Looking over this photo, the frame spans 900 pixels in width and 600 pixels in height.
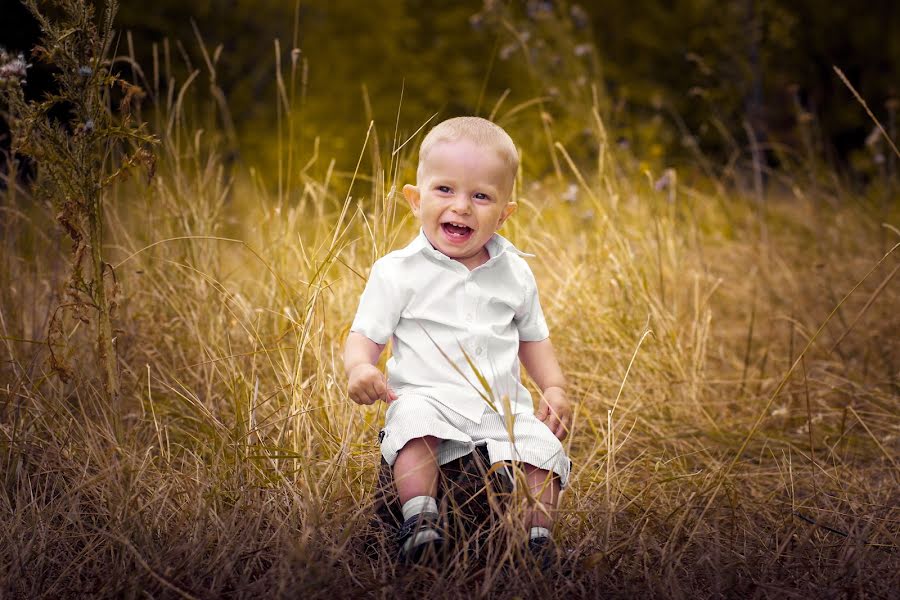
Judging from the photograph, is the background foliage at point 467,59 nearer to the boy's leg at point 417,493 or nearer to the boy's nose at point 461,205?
the boy's nose at point 461,205

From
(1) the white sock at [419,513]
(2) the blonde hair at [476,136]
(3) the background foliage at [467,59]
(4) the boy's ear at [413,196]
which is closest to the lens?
(1) the white sock at [419,513]

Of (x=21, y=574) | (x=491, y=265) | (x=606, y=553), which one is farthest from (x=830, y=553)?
(x=21, y=574)

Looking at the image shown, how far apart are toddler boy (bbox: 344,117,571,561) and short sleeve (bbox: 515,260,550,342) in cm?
4

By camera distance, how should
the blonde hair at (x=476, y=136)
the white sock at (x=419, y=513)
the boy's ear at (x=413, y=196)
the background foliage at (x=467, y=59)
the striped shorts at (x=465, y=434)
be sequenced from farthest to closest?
the background foliage at (x=467, y=59), the boy's ear at (x=413, y=196), the blonde hair at (x=476, y=136), the striped shorts at (x=465, y=434), the white sock at (x=419, y=513)

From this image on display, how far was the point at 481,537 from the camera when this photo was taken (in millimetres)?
1872

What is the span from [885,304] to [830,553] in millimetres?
1983

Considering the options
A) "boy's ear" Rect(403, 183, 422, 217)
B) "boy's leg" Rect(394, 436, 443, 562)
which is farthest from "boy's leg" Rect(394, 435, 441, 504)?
"boy's ear" Rect(403, 183, 422, 217)

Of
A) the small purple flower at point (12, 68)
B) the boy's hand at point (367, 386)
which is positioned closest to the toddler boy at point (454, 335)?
the boy's hand at point (367, 386)

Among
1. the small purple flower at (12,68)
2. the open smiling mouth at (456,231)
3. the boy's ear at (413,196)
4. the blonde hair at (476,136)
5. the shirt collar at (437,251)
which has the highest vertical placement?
the small purple flower at (12,68)

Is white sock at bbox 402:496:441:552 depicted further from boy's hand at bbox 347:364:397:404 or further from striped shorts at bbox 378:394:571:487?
boy's hand at bbox 347:364:397:404

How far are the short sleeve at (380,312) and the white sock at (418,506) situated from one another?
0.36 metres

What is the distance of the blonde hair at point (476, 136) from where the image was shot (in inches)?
73.1

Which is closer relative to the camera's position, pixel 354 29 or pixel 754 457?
pixel 754 457

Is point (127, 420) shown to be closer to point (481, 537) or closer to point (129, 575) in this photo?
point (129, 575)
